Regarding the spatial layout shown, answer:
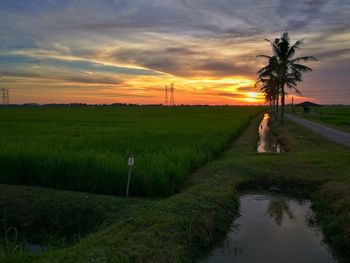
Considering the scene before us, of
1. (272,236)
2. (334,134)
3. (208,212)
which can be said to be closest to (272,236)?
(272,236)

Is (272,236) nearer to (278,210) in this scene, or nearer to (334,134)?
(278,210)

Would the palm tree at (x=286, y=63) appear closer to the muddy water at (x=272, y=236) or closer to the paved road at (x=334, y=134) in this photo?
the paved road at (x=334, y=134)

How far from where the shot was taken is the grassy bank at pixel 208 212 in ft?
14.6

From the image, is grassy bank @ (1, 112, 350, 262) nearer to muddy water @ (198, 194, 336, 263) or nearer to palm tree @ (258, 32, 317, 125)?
muddy water @ (198, 194, 336, 263)

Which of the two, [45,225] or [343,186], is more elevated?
[343,186]

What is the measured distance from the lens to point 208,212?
6137mm

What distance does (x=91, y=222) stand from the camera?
616cm

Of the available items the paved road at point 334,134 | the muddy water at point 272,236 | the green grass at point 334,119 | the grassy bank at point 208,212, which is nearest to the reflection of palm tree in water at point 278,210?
the muddy water at point 272,236

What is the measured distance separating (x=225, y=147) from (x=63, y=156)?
26.8 feet

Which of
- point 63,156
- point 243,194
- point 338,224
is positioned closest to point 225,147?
point 243,194

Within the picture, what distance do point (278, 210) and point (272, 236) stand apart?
1.48 m

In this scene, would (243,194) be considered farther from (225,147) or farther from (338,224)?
(225,147)

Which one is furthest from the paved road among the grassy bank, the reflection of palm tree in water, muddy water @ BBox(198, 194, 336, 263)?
muddy water @ BBox(198, 194, 336, 263)

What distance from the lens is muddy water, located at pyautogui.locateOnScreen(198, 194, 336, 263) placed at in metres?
5.17
